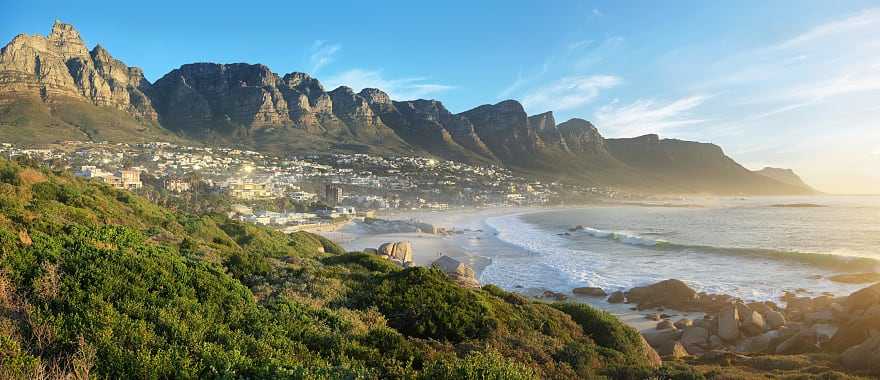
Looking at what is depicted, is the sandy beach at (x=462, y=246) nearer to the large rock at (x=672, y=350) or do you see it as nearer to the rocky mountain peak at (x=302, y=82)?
the large rock at (x=672, y=350)

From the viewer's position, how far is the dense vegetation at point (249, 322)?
16.4 feet

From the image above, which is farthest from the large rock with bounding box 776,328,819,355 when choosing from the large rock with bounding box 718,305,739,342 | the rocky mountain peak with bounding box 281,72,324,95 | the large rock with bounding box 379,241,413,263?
the rocky mountain peak with bounding box 281,72,324,95

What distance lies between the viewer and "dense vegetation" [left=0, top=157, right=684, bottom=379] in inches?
196

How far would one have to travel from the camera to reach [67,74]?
381 ft

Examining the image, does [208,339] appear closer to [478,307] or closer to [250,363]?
[250,363]

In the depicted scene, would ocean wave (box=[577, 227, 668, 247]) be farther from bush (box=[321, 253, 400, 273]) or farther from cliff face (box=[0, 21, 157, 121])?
cliff face (box=[0, 21, 157, 121])

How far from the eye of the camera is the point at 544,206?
12800 cm

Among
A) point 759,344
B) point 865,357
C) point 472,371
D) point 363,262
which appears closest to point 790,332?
point 759,344

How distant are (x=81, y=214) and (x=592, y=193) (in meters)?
148

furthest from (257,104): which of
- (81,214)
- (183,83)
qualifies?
(81,214)

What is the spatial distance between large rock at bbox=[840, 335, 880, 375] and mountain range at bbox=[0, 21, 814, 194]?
108 m

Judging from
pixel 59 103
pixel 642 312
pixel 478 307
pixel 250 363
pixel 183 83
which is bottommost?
pixel 642 312

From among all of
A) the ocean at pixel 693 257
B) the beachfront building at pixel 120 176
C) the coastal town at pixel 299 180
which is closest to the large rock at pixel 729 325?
the ocean at pixel 693 257

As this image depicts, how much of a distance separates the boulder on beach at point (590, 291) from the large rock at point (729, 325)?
336 inches
